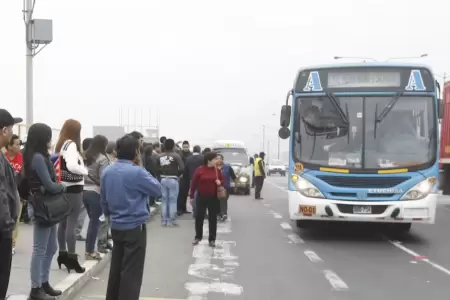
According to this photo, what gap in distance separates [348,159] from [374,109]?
110 cm


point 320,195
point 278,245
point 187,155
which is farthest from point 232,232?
point 187,155

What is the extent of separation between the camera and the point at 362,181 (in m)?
9.51

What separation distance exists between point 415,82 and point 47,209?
288 inches

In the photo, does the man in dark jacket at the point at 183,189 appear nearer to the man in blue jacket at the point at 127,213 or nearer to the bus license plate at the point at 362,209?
the bus license plate at the point at 362,209

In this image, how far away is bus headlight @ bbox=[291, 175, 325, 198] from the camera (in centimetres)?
966

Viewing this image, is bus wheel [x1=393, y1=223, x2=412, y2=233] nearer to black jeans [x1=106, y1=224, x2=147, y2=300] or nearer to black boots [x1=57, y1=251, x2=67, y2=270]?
black boots [x1=57, y1=251, x2=67, y2=270]

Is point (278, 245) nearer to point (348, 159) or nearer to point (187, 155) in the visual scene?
point (348, 159)

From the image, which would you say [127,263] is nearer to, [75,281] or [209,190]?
[75,281]

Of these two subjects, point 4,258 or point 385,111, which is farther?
point 385,111

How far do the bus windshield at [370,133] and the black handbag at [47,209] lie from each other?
5.59 meters

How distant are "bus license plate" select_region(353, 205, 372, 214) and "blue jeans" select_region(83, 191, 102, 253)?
15.3 ft

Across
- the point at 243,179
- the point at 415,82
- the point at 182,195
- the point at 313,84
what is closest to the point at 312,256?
the point at 313,84

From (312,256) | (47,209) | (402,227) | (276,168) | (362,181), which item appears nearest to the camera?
(47,209)

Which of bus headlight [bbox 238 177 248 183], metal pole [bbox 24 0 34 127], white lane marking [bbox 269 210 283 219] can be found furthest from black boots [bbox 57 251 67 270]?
bus headlight [bbox 238 177 248 183]
